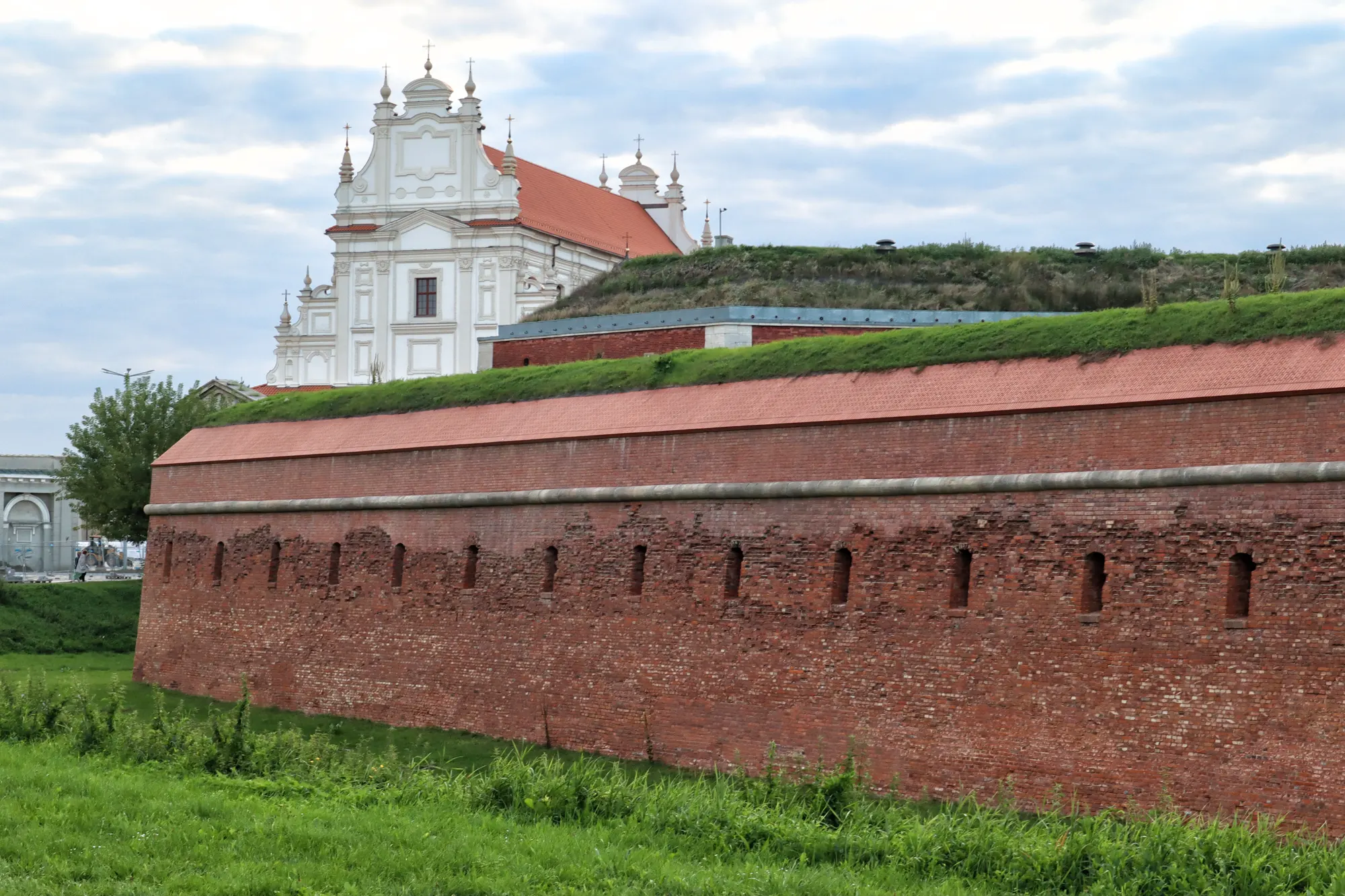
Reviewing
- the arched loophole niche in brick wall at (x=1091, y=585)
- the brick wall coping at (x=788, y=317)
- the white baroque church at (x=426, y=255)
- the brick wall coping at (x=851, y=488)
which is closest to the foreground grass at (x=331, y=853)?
the arched loophole niche in brick wall at (x=1091, y=585)

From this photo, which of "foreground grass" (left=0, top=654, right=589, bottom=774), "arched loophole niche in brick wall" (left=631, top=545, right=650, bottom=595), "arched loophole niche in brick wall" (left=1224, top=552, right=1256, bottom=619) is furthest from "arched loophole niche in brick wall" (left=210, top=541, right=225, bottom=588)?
"arched loophole niche in brick wall" (left=1224, top=552, right=1256, bottom=619)

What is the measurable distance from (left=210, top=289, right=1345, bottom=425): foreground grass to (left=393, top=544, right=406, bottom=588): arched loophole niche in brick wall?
200 cm

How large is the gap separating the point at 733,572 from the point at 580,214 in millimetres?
34364

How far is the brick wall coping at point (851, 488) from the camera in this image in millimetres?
14547

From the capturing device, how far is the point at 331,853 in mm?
14023

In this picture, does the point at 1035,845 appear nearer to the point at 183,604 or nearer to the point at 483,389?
the point at 483,389

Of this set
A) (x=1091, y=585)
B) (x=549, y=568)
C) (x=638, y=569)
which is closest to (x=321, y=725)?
(x=549, y=568)

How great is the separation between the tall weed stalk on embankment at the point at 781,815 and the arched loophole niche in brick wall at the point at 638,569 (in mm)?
2006

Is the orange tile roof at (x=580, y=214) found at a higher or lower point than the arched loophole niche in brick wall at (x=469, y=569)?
higher

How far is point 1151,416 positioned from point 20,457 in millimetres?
53996

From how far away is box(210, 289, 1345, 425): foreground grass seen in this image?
1566 cm

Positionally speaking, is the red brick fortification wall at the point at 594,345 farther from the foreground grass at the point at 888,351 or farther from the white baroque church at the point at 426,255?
the white baroque church at the point at 426,255

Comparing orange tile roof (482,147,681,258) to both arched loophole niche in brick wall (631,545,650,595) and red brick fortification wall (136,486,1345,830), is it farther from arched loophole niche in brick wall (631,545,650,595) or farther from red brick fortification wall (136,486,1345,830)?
arched loophole niche in brick wall (631,545,650,595)

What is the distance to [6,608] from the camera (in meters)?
35.8
